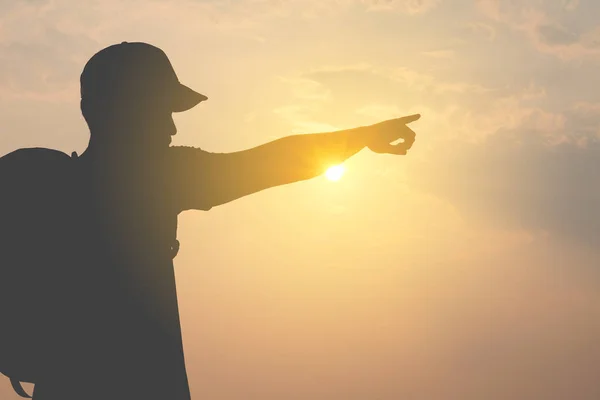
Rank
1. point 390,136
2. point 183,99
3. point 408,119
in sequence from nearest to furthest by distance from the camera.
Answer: point 183,99, point 390,136, point 408,119

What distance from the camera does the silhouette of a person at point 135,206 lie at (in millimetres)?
9000

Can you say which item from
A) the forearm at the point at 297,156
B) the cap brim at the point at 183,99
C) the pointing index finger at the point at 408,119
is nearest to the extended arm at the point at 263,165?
the forearm at the point at 297,156

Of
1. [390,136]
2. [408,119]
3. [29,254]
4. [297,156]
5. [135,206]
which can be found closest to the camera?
[29,254]

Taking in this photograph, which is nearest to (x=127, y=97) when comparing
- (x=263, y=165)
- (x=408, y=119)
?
(x=263, y=165)

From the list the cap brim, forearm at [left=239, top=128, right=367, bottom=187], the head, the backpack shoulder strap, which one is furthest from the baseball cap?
the backpack shoulder strap

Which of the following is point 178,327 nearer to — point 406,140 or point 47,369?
point 47,369

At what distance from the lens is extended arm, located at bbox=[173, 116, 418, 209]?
941cm

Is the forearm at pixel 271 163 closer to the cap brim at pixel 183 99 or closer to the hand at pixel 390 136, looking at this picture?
the hand at pixel 390 136

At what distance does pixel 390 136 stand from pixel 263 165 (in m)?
1.22

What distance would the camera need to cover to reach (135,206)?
9258mm

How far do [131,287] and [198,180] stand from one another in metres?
1.04

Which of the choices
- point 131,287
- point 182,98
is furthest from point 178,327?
point 182,98

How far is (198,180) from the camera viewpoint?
30.9 feet

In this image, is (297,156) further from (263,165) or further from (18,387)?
(18,387)
